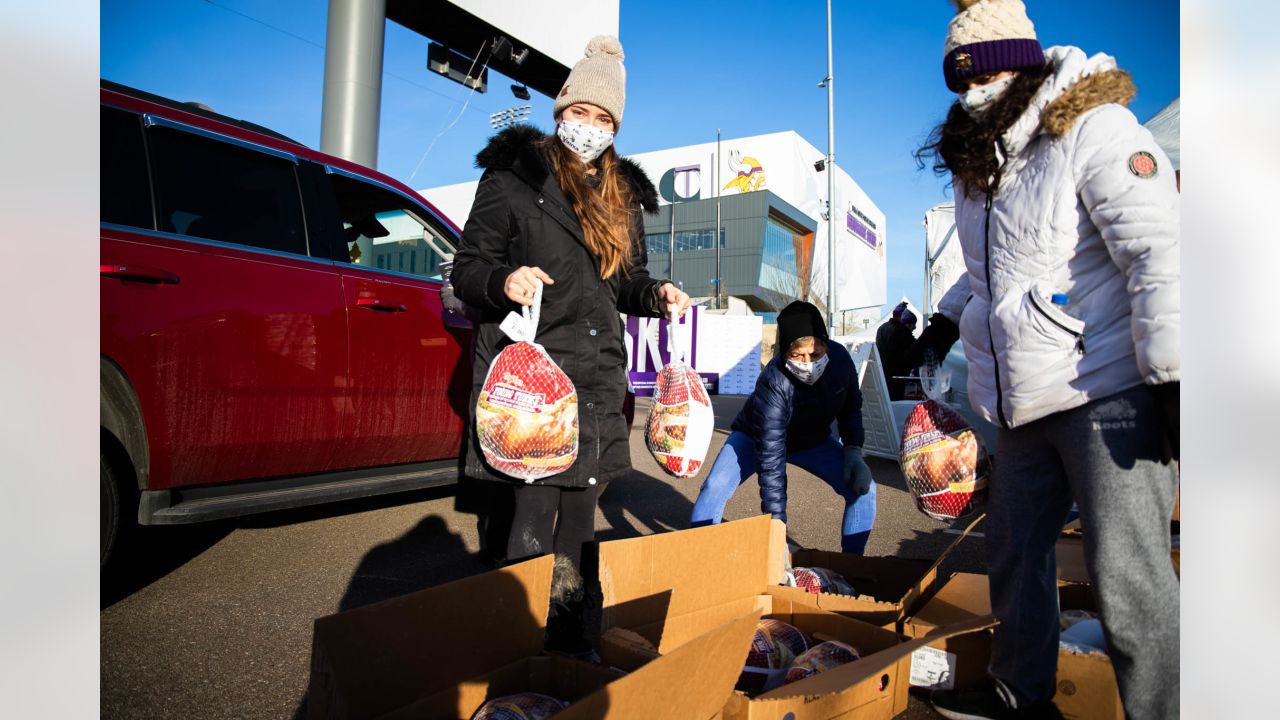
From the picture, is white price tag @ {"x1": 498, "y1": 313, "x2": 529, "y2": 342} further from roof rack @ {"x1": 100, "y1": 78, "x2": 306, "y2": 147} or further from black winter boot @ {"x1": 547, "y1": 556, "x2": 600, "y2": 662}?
roof rack @ {"x1": 100, "y1": 78, "x2": 306, "y2": 147}

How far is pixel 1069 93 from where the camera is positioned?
1566mm

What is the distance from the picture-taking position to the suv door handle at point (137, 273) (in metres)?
2.43

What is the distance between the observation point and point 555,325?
210cm

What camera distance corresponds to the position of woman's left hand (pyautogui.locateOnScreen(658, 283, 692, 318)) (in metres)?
2.25

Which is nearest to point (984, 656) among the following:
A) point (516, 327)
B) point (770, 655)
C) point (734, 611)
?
point (770, 655)

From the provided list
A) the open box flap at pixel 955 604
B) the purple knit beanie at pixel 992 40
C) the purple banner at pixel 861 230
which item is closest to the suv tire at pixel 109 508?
the open box flap at pixel 955 604

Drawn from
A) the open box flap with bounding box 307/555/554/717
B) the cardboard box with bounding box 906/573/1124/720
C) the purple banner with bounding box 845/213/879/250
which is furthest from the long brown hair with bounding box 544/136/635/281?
the purple banner with bounding box 845/213/879/250

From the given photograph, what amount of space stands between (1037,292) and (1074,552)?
1.50 m

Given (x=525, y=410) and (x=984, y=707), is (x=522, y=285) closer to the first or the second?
(x=525, y=410)

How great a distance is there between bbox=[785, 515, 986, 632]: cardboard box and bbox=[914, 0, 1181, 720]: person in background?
38cm

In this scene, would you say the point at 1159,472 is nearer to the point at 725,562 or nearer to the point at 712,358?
the point at 725,562

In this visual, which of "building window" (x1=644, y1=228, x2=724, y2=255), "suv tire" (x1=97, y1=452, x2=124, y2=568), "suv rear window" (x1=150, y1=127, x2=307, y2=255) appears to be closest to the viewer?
"suv tire" (x1=97, y1=452, x2=124, y2=568)

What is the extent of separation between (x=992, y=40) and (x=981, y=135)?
229 millimetres
